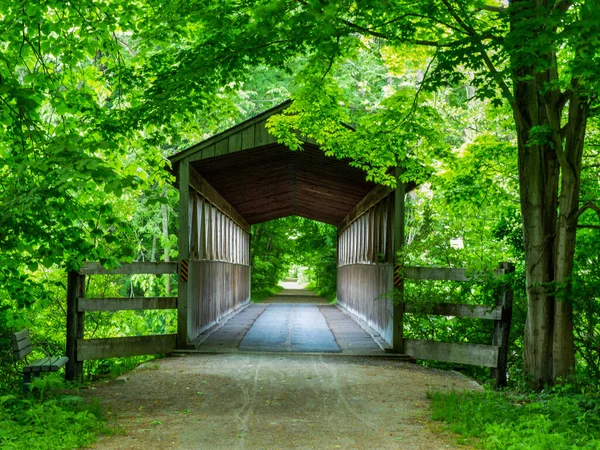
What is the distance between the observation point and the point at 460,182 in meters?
10.5

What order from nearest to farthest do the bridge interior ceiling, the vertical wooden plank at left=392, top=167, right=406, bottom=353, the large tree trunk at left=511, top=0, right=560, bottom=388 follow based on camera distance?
the large tree trunk at left=511, top=0, right=560, bottom=388, the vertical wooden plank at left=392, top=167, right=406, bottom=353, the bridge interior ceiling

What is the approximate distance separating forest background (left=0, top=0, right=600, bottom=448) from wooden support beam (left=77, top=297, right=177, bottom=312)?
26.7 inches

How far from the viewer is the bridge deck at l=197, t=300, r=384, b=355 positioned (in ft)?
39.6

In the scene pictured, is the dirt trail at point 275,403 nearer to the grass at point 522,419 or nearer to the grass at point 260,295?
the grass at point 522,419

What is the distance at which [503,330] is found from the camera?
379 inches

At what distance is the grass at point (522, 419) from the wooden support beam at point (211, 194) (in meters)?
7.15

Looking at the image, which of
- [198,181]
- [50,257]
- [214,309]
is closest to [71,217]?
[50,257]

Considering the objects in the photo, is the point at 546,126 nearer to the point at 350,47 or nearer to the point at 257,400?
the point at 350,47

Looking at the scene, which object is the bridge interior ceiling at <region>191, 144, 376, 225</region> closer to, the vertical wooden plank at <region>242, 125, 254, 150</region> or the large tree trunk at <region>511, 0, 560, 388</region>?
the vertical wooden plank at <region>242, 125, 254, 150</region>

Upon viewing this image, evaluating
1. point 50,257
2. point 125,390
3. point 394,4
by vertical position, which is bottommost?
point 125,390

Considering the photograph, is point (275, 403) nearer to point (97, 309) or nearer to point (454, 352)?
point (97, 309)

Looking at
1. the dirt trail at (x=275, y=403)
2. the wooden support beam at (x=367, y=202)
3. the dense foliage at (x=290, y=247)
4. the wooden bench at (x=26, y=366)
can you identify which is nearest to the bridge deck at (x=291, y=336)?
the dirt trail at (x=275, y=403)

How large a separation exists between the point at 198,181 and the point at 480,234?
5.81 m

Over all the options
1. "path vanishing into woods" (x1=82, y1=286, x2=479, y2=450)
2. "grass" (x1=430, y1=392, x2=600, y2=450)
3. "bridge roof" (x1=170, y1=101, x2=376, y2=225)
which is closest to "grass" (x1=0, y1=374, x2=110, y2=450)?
"path vanishing into woods" (x1=82, y1=286, x2=479, y2=450)
